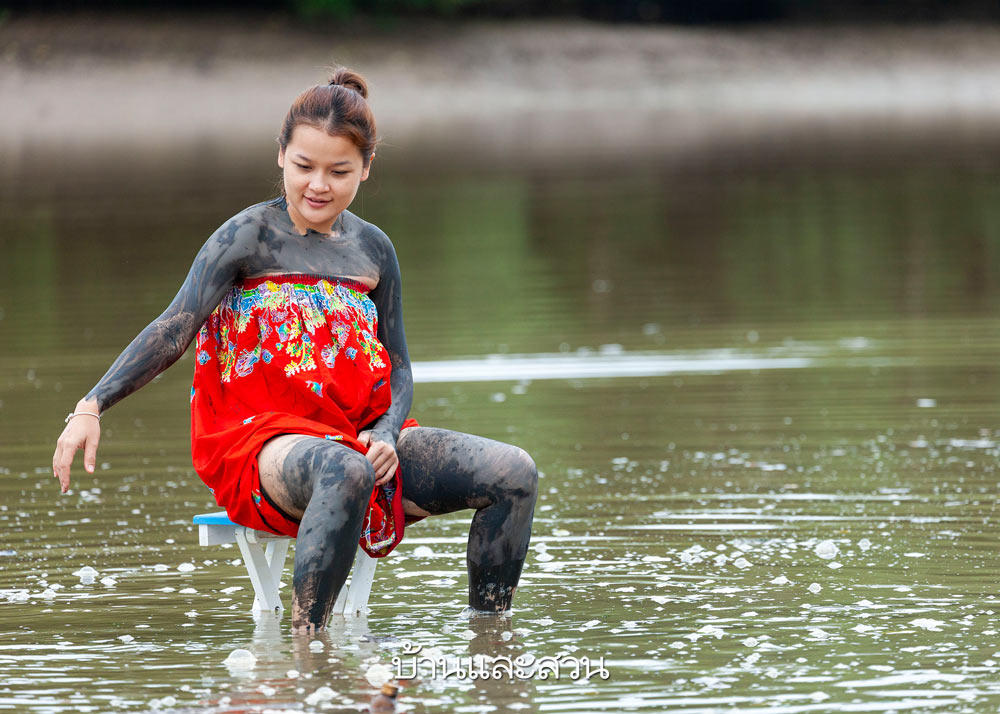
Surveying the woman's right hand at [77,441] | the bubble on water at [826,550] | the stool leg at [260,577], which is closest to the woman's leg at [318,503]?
the stool leg at [260,577]

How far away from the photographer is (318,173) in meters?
5.09

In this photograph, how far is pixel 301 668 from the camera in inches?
189

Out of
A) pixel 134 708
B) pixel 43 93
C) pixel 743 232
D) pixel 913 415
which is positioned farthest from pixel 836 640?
pixel 43 93

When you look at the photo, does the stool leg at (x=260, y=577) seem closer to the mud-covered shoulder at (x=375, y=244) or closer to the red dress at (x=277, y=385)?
the red dress at (x=277, y=385)

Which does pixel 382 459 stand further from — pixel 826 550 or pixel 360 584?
pixel 826 550

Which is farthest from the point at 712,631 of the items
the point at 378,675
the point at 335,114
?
the point at 335,114

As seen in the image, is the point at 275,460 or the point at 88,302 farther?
the point at 88,302

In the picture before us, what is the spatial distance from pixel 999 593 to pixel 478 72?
129 feet

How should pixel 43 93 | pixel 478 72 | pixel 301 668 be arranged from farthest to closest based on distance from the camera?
pixel 478 72 → pixel 43 93 → pixel 301 668

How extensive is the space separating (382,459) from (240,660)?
25.8 inches

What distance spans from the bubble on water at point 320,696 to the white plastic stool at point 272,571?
681mm

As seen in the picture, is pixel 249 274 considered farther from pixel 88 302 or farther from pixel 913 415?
pixel 88 302

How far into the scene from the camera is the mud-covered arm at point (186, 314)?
4.91 m

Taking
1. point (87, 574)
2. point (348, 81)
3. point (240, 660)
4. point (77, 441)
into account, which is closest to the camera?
point (77, 441)
